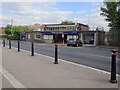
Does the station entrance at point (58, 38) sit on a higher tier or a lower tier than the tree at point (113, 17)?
lower

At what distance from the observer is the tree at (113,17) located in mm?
39588

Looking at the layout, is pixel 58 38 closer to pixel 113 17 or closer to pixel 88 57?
pixel 113 17

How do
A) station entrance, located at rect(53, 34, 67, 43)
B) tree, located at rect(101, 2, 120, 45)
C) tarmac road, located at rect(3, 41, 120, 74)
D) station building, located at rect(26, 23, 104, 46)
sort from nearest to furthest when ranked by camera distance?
tarmac road, located at rect(3, 41, 120, 74), tree, located at rect(101, 2, 120, 45), station building, located at rect(26, 23, 104, 46), station entrance, located at rect(53, 34, 67, 43)

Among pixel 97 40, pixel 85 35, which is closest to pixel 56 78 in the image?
pixel 97 40

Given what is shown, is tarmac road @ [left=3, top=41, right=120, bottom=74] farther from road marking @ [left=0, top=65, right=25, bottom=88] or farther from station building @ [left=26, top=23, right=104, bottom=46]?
station building @ [left=26, top=23, right=104, bottom=46]

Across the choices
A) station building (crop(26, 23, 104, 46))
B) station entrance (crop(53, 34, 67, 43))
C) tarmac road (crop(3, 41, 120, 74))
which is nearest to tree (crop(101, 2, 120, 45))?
tarmac road (crop(3, 41, 120, 74))

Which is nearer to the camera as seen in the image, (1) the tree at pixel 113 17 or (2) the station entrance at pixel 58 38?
(1) the tree at pixel 113 17

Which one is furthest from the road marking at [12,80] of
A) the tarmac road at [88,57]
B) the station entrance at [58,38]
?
the station entrance at [58,38]

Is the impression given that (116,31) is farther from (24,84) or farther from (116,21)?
(24,84)

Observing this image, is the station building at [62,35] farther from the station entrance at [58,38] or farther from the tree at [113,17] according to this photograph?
the tree at [113,17]

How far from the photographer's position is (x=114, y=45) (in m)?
42.1

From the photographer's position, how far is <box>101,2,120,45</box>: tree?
130ft

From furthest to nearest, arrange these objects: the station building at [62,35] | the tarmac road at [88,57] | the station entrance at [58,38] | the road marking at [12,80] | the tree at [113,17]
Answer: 1. the station entrance at [58,38]
2. the station building at [62,35]
3. the tree at [113,17]
4. the tarmac road at [88,57]
5. the road marking at [12,80]

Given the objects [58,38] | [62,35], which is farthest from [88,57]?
[58,38]
